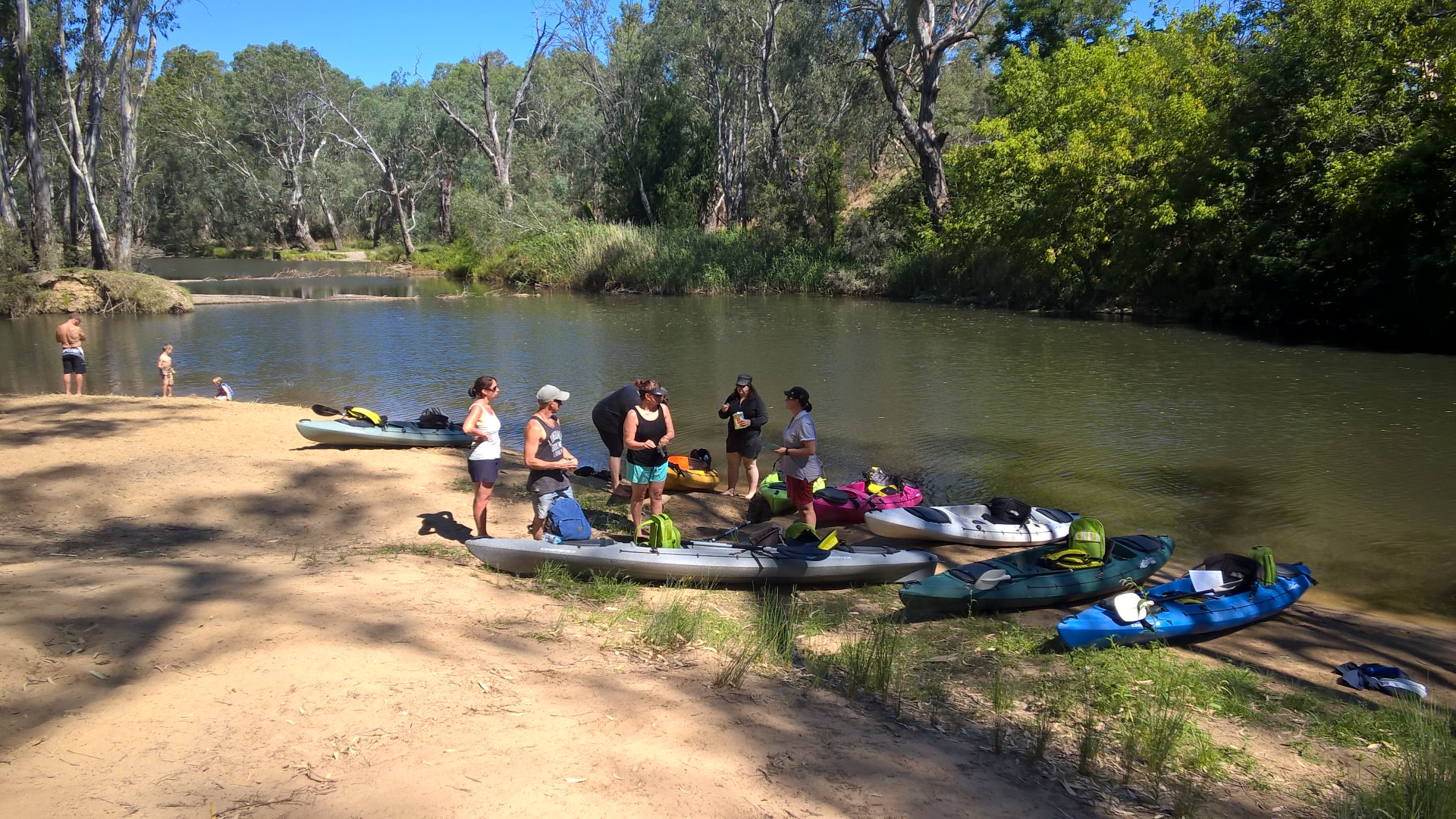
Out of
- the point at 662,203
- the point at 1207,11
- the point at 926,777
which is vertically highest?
the point at 1207,11

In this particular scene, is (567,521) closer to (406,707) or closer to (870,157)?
(406,707)

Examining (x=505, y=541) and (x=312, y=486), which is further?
(x=312, y=486)

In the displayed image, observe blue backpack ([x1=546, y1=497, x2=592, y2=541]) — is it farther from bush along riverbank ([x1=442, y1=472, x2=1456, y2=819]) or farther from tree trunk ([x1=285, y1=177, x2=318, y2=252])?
tree trunk ([x1=285, y1=177, x2=318, y2=252])

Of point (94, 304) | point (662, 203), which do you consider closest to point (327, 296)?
point (94, 304)

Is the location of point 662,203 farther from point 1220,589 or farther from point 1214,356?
point 1220,589

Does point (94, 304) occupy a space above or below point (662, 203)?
below

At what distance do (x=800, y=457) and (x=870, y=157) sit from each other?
4485 cm

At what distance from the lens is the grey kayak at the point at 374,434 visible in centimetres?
1143

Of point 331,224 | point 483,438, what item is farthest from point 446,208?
point 483,438

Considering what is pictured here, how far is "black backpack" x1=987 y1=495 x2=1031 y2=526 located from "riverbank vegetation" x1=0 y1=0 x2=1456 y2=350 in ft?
48.9

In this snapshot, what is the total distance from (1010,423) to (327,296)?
97.4 ft

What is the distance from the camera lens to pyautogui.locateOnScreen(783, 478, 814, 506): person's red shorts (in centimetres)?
880

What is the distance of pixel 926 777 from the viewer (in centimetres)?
443

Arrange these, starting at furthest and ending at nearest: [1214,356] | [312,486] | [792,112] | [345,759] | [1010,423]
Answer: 1. [792,112]
2. [1214,356]
3. [1010,423]
4. [312,486]
5. [345,759]
